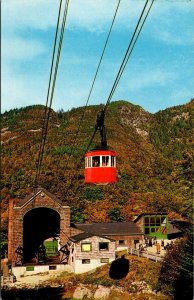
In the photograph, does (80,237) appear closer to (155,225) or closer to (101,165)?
(155,225)

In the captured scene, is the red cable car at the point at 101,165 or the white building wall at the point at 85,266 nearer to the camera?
the red cable car at the point at 101,165

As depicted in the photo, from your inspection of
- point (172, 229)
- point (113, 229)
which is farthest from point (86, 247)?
point (172, 229)

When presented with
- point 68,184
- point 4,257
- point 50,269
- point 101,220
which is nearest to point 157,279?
point 50,269

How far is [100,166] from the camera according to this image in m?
12.3

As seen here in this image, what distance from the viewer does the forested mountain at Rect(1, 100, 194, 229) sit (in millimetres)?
45575

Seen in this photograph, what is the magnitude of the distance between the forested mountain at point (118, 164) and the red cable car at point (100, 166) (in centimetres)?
1073

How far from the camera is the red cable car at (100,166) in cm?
1218

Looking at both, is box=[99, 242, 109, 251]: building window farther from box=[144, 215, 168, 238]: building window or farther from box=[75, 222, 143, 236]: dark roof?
box=[144, 215, 168, 238]: building window

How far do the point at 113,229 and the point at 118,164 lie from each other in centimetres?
3035

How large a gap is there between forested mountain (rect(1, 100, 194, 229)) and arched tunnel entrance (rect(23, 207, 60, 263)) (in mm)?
6112

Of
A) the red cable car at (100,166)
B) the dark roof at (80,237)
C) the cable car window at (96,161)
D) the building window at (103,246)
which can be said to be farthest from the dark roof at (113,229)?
the cable car window at (96,161)

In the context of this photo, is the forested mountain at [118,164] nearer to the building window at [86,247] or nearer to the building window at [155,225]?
the building window at [155,225]

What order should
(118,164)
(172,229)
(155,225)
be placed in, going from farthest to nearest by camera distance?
(118,164)
(155,225)
(172,229)

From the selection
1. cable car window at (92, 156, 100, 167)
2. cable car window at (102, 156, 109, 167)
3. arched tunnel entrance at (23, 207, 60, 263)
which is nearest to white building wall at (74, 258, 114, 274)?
arched tunnel entrance at (23, 207, 60, 263)
